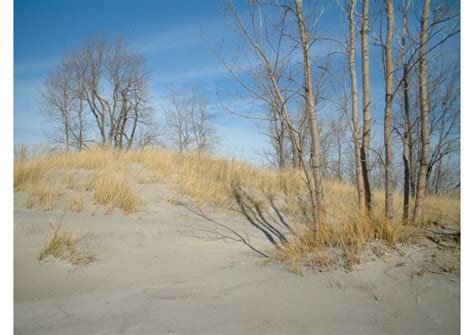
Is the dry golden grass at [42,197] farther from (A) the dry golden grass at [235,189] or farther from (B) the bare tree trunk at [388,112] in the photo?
(B) the bare tree trunk at [388,112]

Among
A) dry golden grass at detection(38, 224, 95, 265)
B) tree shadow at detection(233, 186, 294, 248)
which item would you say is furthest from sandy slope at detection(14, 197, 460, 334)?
tree shadow at detection(233, 186, 294, 248)

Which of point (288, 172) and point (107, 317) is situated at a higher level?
point (288, 172)

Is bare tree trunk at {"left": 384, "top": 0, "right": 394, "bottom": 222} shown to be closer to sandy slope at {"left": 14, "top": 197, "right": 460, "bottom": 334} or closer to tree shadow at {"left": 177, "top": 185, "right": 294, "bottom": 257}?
sandy slope at {"left": 14, "top": 197, "right": 460, "bottom": 334}

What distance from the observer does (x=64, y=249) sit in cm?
426

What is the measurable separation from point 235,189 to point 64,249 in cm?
594

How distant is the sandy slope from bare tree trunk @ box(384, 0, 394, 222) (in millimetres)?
1179

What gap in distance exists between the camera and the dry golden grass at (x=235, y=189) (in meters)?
3.83

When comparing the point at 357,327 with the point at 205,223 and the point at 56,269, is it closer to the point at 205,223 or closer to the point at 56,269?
the point at 56,269

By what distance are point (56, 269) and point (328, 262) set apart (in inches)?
129

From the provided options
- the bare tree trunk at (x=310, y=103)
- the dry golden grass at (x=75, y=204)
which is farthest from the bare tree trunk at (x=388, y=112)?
the dry golden grass at (x=75, y=204)

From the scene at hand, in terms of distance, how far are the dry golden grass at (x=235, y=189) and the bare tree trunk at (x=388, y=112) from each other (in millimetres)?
308

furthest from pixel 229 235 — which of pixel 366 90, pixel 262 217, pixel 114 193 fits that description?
pixel 366 90

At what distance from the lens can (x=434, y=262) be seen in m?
3.17
